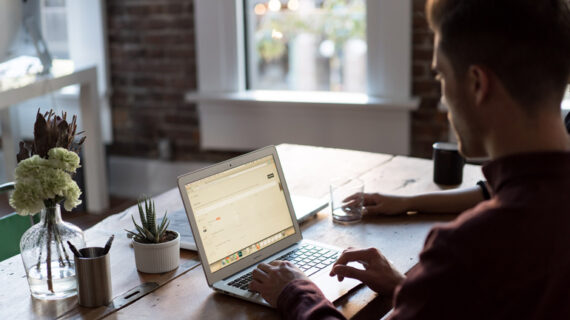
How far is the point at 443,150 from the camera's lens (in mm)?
2146

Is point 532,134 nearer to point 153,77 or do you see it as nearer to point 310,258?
point 310,258

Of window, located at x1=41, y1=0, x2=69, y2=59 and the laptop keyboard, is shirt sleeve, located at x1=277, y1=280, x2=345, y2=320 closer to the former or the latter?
the laptop keyboard

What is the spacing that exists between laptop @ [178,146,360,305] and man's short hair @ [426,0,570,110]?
0.61m

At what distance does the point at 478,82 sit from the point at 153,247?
82 cm

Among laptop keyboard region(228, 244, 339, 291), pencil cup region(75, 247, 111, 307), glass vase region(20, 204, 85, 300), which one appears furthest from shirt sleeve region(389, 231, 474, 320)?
glass vase region(20, 204, 85, 300)

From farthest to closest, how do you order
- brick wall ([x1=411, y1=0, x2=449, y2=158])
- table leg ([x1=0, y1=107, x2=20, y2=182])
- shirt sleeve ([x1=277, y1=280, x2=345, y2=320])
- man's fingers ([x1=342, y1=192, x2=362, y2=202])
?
table leg ([x1=0, y1=107, x2=20, y2=182]), brick wall ([x1=411, y1=0, x2=449, y2=158]), man's fingers ([x1=342, y1=192, x2=362, y2=202]), shirt sleeve ([x1=277, y1=280, x2=345, y2=320])

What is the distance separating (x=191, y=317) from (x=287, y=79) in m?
2.74

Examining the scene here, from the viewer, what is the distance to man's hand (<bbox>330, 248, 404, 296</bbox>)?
144 centimetres

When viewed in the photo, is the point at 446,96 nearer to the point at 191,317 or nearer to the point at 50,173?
the point at 191,317

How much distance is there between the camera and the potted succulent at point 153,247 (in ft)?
5.02

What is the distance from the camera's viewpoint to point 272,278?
139cm

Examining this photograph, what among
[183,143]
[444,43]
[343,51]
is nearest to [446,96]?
[444,43]

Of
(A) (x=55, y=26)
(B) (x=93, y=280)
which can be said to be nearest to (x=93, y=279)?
(B) (x=93, y=280)

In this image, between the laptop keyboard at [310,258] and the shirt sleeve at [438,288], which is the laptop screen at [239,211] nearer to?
the laptop keyboard at [310,258]
